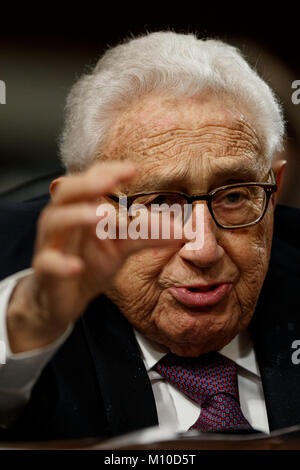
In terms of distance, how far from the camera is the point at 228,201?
93cm

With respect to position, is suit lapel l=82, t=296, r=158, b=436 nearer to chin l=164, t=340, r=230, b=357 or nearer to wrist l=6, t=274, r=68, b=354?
chin l=164, t=340, r=230, b=357

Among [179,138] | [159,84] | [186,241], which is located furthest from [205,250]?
[159,84]

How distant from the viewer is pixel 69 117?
42.2 inches

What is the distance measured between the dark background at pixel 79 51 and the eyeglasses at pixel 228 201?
1.04 ft

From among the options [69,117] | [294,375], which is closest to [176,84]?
[69,117]

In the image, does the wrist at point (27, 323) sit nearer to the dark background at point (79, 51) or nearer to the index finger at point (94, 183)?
the index finger at point (94, 183)

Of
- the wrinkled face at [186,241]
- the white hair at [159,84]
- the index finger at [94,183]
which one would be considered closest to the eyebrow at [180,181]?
the wrinkled face at [186,241]

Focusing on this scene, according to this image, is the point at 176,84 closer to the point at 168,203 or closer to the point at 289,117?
the point at 168,203

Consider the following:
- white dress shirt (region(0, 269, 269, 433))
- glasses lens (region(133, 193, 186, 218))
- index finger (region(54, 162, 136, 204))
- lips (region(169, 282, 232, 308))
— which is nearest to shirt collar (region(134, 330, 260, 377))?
white dress shirt (region(0, 269, 269, 433))

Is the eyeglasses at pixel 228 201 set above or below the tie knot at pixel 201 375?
above

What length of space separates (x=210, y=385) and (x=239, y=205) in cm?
31

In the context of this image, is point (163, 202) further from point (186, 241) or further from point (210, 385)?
point (210, 385)

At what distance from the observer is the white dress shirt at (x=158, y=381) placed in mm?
701

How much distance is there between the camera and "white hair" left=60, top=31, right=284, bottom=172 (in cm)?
93
